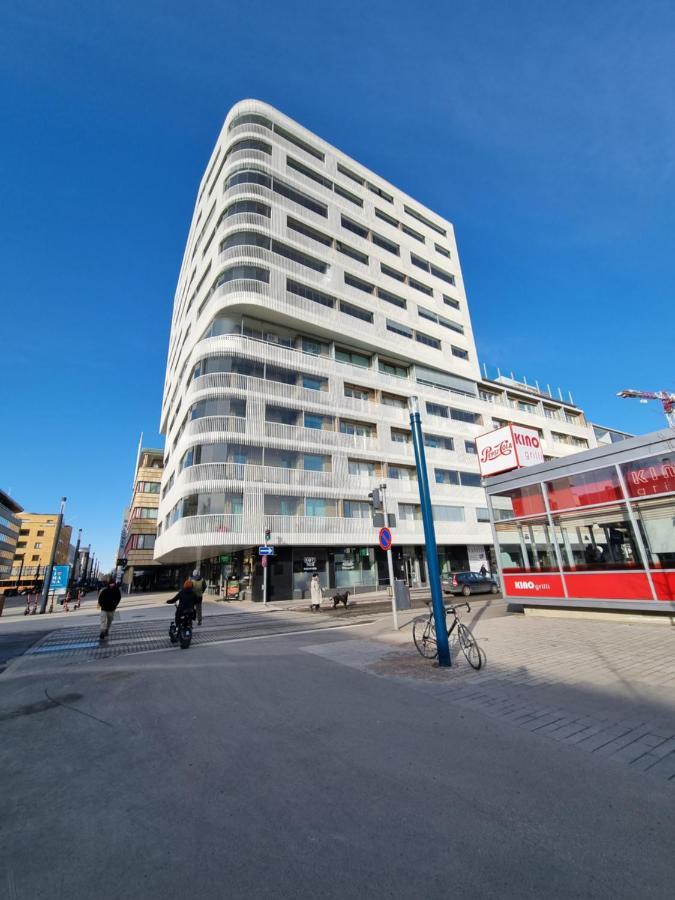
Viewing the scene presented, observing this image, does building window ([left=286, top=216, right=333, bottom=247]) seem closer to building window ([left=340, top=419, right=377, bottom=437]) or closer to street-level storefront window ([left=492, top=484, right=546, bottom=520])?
building window ([left=340, top=419, right=377, bottom=437])

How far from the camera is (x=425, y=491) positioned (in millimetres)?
8312

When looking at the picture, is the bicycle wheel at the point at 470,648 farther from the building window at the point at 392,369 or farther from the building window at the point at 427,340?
the building window at the point at 427,340

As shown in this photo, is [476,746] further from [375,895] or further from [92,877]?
[92,877]

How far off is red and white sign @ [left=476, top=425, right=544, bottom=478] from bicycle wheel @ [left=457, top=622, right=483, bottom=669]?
10.3 m

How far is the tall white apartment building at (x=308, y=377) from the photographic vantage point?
82.6 feet

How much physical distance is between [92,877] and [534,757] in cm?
357

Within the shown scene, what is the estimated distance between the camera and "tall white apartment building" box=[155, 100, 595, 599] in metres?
25.2

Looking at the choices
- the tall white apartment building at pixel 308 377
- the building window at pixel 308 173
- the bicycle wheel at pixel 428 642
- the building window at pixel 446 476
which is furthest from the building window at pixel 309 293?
the bicycle wheel at pixel 428 642

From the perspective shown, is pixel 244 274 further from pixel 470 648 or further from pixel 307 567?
pixel 470 648

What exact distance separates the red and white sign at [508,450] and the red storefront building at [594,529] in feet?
8.14

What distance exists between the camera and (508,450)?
653 inches

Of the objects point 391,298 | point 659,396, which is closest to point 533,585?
point 391,298

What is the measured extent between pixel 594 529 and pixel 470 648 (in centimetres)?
733

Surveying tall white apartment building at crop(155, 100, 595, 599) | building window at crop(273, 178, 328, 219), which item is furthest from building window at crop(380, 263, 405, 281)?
building window at crop(273, 178, 328, 219)
